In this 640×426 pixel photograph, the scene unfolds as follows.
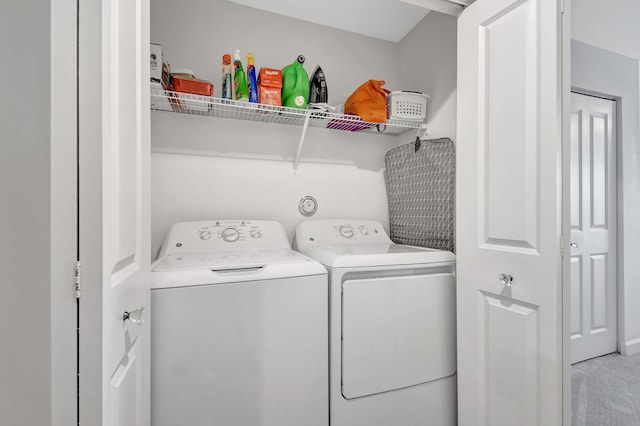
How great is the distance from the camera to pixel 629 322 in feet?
8.17

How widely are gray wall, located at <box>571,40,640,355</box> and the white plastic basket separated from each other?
1723 mm

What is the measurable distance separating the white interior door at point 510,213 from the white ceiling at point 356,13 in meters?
0.80

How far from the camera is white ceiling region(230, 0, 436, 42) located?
1.95 meters

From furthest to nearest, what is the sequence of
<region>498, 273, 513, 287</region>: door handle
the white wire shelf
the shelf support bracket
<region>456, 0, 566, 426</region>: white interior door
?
the shelf support bracket
the white wire shelf
<region>498, 273, 513, 287</region>: door handle
<region>456, 0, 566, 426</region>: white interior door

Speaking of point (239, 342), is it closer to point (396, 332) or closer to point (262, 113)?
point (396, 332)

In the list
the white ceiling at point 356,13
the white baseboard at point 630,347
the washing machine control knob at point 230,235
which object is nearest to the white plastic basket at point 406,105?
the white ceiling at point 356,13

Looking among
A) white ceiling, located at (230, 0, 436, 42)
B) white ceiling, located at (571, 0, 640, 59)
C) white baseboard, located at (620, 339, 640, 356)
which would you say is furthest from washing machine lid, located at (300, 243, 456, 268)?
white baseboard, located at (620, 339, 640, 356)

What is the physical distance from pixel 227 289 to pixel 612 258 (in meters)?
3.39

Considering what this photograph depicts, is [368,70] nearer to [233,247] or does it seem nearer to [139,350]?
[233,247]

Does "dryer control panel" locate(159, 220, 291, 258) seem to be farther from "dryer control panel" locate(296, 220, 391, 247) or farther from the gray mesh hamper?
the gray mesh hamper

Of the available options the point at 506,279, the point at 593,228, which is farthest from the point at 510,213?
the point at 593,228

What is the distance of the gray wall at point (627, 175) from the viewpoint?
7.91 ft

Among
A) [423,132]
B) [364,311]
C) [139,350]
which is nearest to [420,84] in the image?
[423,132]

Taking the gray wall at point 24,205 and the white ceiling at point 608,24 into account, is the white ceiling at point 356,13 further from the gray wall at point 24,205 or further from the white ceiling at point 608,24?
the gray wall at point 24,205
